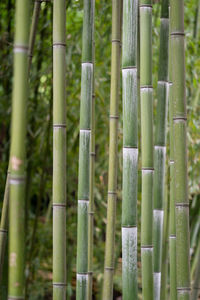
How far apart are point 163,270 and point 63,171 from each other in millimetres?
945

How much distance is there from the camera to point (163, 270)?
1697 mm

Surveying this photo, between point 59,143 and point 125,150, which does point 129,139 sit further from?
point 59,143

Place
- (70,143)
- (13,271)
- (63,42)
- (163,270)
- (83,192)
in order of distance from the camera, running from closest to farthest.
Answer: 1. (13,271)
2. (63,42)
3. (83,192)
4. (163,270)
5. (70,143)

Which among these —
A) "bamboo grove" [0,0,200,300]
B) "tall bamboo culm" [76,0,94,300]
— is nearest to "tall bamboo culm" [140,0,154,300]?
"bamboo grove" [0,0,200,300]

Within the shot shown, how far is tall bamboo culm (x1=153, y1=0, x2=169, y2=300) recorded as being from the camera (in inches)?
44.2

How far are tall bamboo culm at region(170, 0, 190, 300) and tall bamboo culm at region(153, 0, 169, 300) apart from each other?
240 millimetres

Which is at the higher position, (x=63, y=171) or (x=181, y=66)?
(x=181, y=66)

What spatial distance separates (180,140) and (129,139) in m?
0.10

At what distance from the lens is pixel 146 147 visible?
3.20ft

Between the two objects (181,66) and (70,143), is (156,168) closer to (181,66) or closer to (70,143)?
(181,66)

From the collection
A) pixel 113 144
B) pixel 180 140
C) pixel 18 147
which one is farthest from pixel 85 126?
pixel 18 147

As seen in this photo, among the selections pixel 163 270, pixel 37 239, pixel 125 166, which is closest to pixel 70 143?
pixel 37 239

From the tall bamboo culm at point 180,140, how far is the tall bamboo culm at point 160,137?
0.79 feet

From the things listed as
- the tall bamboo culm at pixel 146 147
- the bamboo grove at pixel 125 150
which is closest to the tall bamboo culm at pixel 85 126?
the bamboo grove at pixel 125 150
